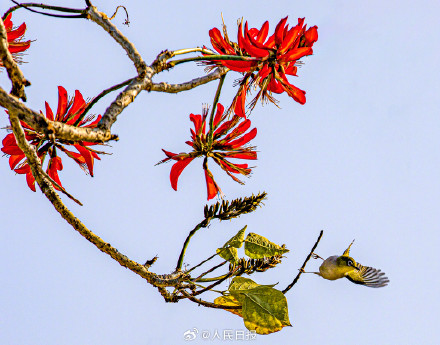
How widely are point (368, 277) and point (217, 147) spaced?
1.07 meters

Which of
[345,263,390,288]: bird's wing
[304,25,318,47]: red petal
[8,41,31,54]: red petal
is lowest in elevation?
[345,263,390,288]: bird's wing

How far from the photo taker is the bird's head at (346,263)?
1959 mm

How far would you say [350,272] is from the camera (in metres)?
2.16

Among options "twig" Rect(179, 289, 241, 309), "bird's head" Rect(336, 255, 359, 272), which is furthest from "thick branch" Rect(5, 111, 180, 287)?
"bird's head" Rect(336, 255, 359, 272)

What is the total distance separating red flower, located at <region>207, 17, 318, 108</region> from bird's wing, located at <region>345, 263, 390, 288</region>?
0.98 meters

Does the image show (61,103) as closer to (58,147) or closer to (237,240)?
(58,147)

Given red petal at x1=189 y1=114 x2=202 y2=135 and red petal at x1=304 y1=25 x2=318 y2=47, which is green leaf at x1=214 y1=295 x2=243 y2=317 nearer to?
red petal at x1=189 y1=114 x2=202 y2=135

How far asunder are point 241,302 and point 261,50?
693 mm

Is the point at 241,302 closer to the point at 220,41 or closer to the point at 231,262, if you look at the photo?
the point at 231,262

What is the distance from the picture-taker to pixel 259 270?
4.65ft

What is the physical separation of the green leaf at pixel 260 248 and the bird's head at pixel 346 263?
580 millimetres

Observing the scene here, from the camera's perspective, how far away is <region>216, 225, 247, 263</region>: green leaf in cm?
149

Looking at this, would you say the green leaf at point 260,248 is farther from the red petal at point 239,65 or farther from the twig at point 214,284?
the red petal at point 239,65

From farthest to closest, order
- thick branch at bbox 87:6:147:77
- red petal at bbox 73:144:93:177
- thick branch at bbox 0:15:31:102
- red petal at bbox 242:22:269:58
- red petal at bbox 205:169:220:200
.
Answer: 1. red petal at bbox 205:169:220:200
2. red petal at bbox 73:144:93:177
3. red petal at bbox 242:22:269:58
4. thick branch at bbox 87:6:147:77
5. thick branch at bbox 0:15:31:102
